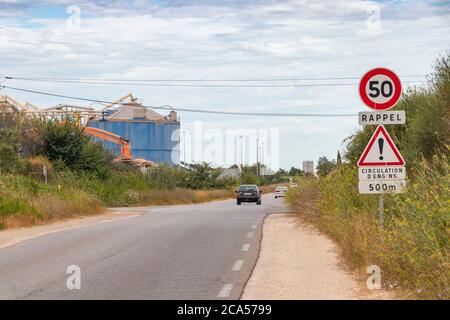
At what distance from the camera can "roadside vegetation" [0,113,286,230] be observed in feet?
111

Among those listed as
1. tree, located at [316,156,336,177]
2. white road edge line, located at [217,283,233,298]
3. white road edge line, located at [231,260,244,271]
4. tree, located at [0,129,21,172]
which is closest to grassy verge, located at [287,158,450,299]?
white road edge line, located at [231,260,244,271]

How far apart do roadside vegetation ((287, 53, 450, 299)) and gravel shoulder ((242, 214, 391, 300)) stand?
0.37 metres

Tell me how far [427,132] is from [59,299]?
39.7 feet

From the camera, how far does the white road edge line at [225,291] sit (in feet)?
36.2

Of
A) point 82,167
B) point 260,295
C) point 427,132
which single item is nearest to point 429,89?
point 427,132

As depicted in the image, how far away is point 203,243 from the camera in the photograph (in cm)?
1881

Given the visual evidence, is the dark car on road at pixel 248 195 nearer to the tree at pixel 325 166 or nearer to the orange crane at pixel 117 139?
the orange crane at pixel 117 139

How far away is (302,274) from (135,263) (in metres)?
3.27

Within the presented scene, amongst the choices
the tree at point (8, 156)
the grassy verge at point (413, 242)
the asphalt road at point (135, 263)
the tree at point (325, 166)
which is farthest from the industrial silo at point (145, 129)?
the grassy verge at point (413, 242)

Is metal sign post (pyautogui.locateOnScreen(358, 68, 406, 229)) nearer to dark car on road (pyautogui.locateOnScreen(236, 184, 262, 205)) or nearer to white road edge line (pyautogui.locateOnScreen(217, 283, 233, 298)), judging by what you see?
white road edge line (pyautogui.locateOnScreen(217, 283, 233, 298))

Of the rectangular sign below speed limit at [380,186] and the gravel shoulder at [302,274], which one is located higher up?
the rectangular sign below speed limit at [380,186]

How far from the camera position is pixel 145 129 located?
85.1 metres

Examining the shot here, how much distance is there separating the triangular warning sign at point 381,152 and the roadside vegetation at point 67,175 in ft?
59.1
